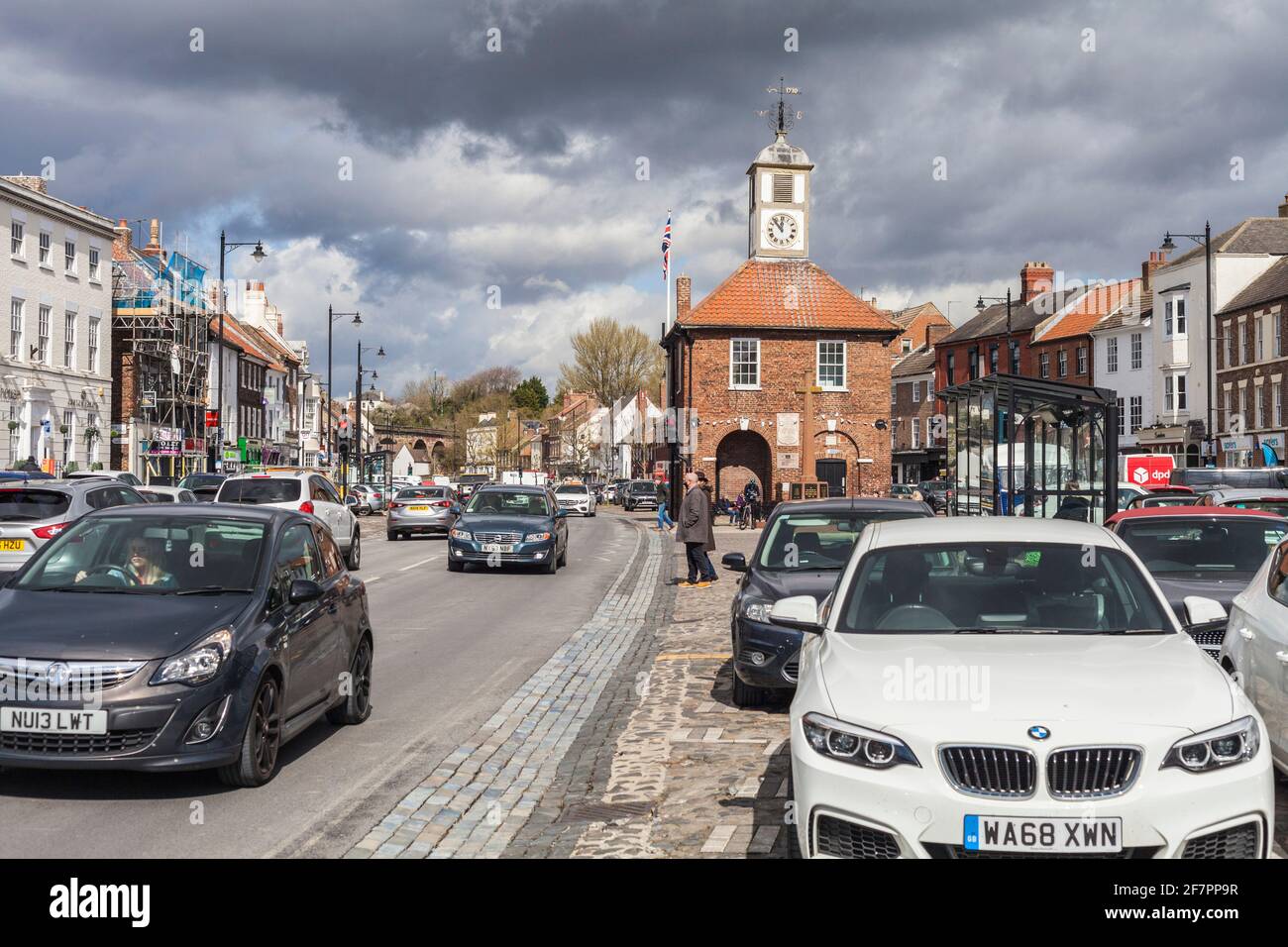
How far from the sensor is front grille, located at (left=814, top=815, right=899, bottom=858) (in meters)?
4.67

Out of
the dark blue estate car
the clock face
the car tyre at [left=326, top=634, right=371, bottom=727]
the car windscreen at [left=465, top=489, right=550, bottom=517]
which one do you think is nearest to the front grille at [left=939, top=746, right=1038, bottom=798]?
the dark blue estate car

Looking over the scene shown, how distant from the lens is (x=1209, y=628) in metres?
9.05

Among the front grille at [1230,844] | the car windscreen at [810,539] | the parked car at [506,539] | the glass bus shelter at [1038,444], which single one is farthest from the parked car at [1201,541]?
the parked car at [506,539]

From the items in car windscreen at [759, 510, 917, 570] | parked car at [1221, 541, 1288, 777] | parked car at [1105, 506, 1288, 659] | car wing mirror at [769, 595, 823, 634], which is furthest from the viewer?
car windscreen at [759, 510, 917, 570]

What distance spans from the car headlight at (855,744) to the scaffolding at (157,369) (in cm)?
4692

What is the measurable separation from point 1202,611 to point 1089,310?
7019 centimetres

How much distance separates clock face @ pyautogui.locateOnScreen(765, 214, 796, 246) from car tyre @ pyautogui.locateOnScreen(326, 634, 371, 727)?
160ft

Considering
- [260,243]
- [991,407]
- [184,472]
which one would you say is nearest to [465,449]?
[184,472]

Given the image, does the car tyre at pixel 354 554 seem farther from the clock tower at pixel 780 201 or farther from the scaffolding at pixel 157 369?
the clock tower at pixel 780 201

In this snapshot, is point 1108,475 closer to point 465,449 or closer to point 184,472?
point 184,472

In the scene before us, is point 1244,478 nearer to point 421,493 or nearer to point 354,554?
point 421,493

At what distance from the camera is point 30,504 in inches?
605

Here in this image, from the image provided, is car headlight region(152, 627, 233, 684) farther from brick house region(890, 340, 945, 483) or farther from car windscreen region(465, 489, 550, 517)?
brick house region(890, 340, 945, 483)

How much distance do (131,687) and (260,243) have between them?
1534 inches
